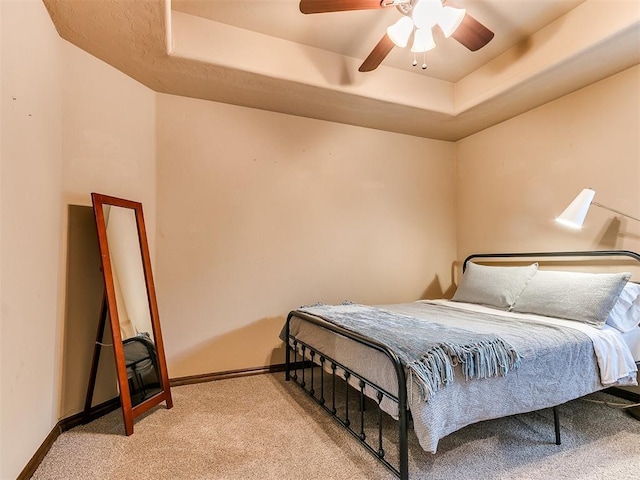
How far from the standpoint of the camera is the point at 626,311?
2324 mm

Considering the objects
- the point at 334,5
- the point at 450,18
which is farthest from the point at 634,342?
the point at 334,5

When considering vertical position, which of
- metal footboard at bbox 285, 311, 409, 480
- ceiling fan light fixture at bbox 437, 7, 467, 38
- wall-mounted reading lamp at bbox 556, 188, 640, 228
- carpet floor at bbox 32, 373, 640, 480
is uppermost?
ceiling fan light fixture at bbox 437, 7, 467, 38

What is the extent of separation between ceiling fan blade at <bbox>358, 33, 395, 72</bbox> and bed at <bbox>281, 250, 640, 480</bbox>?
70.3 inches

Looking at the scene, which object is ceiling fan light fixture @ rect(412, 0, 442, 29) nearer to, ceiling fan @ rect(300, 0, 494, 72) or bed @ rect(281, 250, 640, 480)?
ceiling fan @ rect(300, 0, 494, 72)

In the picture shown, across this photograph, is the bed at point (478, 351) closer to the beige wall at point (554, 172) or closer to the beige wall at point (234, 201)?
the beige wall at point (554, 172)

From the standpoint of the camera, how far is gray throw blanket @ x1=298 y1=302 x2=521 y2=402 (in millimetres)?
1569

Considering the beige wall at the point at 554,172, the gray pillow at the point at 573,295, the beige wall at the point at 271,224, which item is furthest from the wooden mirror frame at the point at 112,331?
the beige wall at the point at 554,172

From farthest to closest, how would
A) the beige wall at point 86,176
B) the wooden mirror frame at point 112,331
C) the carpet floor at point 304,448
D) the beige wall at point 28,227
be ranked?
the beige wall at point 86,176, the wooden mirror frame at point 112,331, the carpet floor at point 304,448, the beige wall at point 28,227

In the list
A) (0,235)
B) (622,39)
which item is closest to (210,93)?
(0,235)

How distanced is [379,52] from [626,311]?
2.39m

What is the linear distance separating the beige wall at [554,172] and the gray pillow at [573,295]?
45 centimetres

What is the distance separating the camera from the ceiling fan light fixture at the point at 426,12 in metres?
1.90

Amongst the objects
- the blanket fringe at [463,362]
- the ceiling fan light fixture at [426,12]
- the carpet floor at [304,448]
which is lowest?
the carpet floor at [304,448]

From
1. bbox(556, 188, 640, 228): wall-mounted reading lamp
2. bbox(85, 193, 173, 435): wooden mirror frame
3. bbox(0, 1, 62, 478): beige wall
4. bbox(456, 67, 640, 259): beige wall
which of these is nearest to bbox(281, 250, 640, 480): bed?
bbox(456, 67, 640, 259): beige wall
